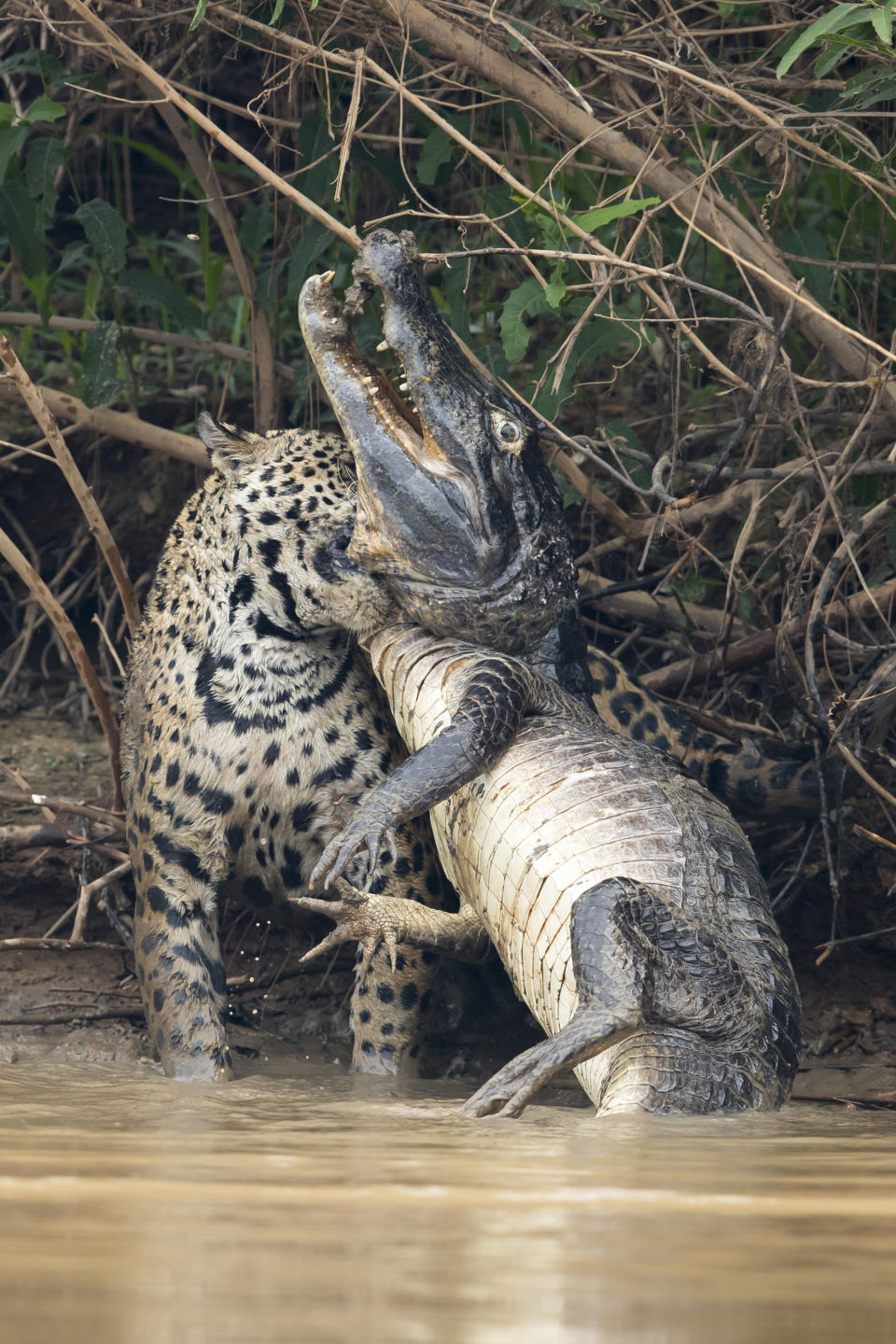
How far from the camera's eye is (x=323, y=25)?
13.6ft

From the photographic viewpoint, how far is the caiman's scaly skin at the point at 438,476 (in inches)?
144

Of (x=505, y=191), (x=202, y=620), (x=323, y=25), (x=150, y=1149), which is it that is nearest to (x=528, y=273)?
(x=505, y=191)

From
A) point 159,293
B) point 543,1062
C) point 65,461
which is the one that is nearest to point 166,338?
point 159,293

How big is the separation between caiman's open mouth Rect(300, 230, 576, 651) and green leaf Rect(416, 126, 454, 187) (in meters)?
0.57

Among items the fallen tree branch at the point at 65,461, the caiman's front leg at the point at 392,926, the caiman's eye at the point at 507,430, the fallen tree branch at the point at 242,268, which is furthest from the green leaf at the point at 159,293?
the caiman's front leg at the point at 392,926

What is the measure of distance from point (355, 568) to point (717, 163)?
1310 millimetres

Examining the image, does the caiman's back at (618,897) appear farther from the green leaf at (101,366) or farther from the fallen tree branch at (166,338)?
the fallen tree branch at (166,338)

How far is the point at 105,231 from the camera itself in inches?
181

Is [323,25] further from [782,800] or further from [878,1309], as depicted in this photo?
[878,1309]

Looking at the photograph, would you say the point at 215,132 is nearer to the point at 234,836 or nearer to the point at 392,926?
the point at 234,836

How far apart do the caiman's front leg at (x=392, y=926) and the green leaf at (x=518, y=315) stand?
138 centimetres

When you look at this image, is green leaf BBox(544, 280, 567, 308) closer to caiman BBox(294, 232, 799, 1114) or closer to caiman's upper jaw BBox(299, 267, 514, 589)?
caiman BBox(294, 232, 799, 1114)

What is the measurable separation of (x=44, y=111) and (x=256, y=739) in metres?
1.93

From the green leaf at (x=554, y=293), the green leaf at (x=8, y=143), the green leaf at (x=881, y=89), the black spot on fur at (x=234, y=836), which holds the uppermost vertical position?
the green leaf at (x=881, y=89)
